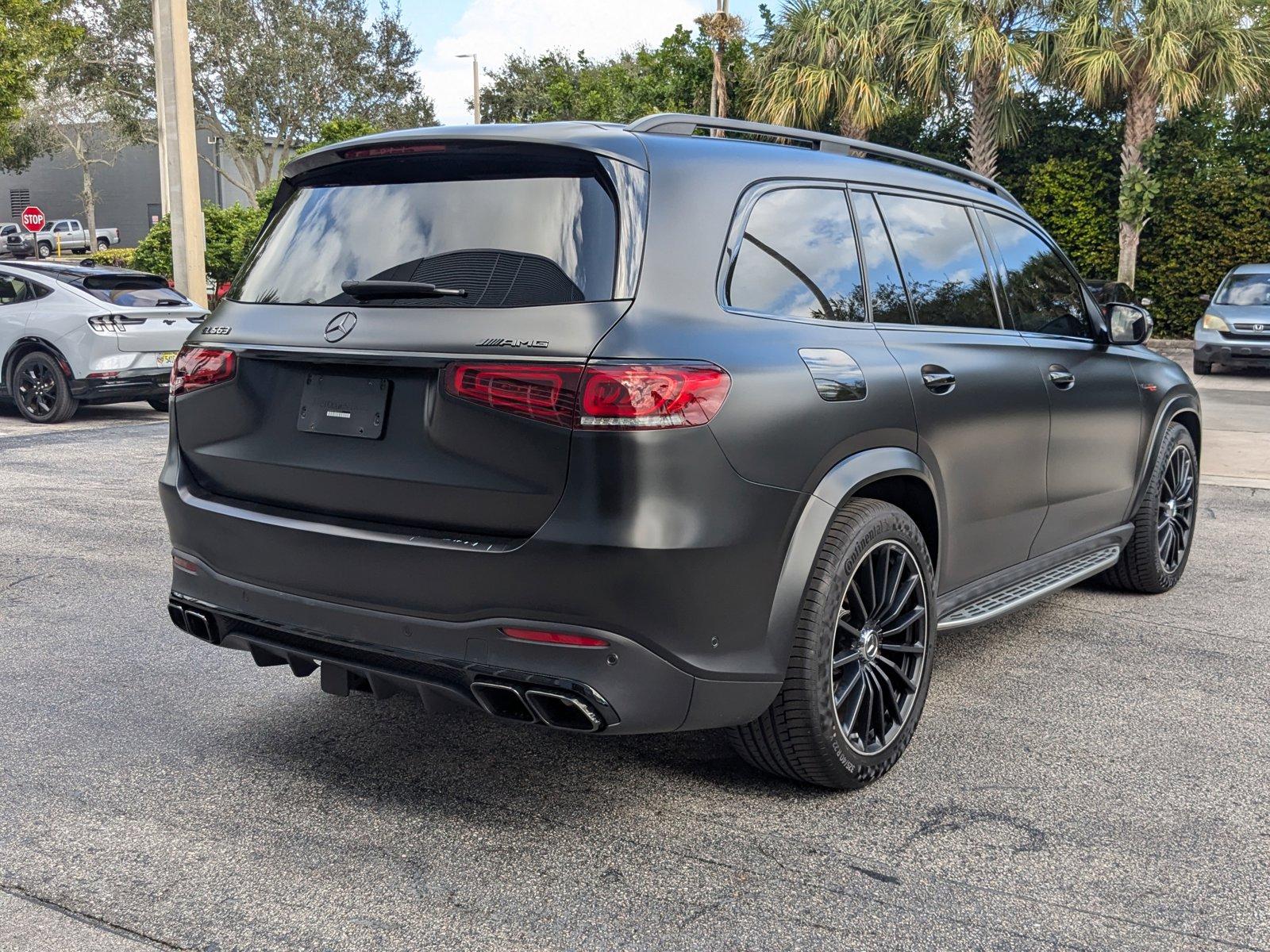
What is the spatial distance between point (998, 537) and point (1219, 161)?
21.7 m

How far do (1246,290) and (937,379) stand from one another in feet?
57.0

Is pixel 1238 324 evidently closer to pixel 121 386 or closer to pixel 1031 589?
pixel 121 386

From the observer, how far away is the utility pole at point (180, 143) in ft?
58.5

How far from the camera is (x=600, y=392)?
2910 millimetres

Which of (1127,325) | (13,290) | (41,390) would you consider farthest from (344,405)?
(13,290)

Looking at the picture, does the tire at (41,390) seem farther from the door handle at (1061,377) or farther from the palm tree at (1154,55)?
the palm tree at (1154,55)

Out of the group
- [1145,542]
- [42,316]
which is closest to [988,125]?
[42,316]

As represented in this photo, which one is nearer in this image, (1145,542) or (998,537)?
(998,537)

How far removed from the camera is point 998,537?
14.5 feet

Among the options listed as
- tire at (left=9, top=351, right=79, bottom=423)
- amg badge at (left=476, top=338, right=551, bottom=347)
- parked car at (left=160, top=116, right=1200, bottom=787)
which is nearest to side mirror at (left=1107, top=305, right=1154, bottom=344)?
parked car at (left=160, top=116, right=1200, bottom=787)

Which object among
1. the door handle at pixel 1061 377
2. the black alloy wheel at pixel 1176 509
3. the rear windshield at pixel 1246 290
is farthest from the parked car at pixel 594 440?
the rear windshield at pixel 1246 290

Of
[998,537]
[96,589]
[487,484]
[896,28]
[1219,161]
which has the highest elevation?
[896,28]

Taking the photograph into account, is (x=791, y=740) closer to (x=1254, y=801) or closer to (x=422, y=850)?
(x=422, y=850)

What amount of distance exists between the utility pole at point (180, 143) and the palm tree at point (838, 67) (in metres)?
11.6
